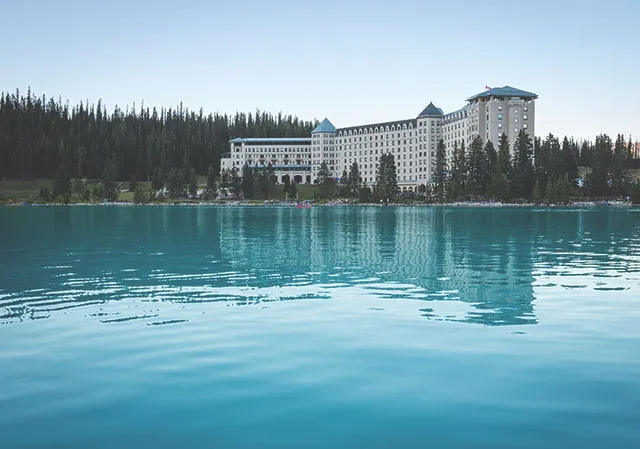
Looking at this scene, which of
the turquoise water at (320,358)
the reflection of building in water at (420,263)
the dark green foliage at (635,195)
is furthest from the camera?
the dark green foliage at (635,195)

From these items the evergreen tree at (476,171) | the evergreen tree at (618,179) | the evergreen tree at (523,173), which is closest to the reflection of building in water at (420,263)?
the evergreen tree at (523,173)

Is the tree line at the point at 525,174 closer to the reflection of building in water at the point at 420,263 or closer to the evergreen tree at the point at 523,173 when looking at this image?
the evergreen tree at the point at 523,173

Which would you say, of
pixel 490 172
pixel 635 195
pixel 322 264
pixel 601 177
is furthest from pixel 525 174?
pixel 322 264

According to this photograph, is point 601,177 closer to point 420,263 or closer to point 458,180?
point 458,180

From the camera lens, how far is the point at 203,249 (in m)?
45.3

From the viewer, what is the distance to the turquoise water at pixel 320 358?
34.4 feet

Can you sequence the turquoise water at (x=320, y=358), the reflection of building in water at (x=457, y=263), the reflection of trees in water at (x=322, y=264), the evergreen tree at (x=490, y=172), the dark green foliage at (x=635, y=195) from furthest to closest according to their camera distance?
1. the evergreen tree at (x=490, y=172)
2. the dark green foliage at (x=635, y=195)
3. the reflection of trees in water at (x=322, y=264)
4. the reflection of building in water at (x=457, y=263)
5. the turquoise water at (x=320, y=358)

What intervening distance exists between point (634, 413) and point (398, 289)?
15126mm

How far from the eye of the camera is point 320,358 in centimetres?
1498

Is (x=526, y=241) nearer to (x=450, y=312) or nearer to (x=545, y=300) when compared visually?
(x=545, y=300)

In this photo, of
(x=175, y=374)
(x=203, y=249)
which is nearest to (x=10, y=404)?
(x=175, y=374)

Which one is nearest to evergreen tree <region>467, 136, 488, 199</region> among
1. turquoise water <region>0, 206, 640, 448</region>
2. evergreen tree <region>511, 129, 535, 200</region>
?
evergreen tree <region>511, 129, 535, 200</region>

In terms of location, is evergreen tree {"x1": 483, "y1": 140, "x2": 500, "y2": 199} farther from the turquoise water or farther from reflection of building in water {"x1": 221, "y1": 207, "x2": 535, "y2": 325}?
the turquoise water

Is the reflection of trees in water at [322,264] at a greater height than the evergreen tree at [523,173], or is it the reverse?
the evergreen tree at [523,173]
